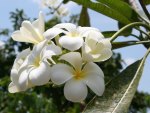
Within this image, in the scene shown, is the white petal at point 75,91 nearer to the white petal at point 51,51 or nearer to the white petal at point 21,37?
the white petal at point 51,51

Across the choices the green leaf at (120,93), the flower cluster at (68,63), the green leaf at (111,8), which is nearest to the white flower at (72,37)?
the flower cluster at (68,63)

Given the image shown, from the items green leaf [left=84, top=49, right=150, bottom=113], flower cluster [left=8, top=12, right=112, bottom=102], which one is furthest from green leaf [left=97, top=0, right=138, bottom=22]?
flower cluster [left=8, top=12, right=112, bottom=102]

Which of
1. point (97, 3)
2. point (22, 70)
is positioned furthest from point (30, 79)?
point (97, 3)


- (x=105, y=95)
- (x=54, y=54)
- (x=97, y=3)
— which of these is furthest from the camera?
(x=97, y=3)

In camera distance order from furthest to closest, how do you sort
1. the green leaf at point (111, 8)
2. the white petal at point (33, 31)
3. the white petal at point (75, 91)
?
the green leaf at point (111, 8)
the white petal at point (33, 31)
the white petal at point (75, 91)

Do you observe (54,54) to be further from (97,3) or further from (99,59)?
(97,3)

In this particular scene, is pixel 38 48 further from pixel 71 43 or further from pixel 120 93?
pixel 120 93
